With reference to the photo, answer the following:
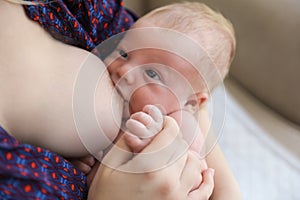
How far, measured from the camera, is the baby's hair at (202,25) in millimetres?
654

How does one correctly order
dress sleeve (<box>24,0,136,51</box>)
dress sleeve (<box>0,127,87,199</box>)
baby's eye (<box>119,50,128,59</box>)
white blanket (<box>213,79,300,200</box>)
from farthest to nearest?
white blanket (<box>213,79,300,200</box>), baby's eye (<box>119,50,128,59</box>), dress sleeve (<box>24,0,136,51</box>), dress sleeve (<box>0,127,87,199</box>)

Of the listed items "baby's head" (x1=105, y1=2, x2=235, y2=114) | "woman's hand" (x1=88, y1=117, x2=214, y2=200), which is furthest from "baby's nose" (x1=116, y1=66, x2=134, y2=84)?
"woman's hand" (x1=88, y1=117, x2=214, y2=200)

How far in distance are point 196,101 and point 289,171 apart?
9.8 inches

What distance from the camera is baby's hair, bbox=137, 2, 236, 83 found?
2.15ft

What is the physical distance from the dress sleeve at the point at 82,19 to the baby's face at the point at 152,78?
0.05m

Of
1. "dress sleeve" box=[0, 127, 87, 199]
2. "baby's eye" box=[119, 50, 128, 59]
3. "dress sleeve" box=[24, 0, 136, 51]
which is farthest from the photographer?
"baby's eye" box=[119, 50, 128, 59]

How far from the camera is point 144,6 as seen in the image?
3.79 feet

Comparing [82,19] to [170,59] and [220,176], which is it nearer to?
[170,59]

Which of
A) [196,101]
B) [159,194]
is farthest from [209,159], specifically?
[159,194]

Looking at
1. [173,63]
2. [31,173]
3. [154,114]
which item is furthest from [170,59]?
[31,173]

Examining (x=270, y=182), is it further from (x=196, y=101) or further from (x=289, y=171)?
(x=196, y=101)

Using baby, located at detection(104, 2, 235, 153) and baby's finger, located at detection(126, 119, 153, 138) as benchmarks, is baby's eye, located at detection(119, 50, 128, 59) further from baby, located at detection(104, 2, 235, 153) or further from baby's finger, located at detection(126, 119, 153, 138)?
baby's finger, located at detection(126, 119, 153, 138)

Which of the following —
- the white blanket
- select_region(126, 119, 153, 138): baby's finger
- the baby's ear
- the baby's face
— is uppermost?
select_region(126, 119, 153, 138): baby's finger

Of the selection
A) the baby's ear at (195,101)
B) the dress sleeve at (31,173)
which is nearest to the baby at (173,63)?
the baby's ear at (195,101)
